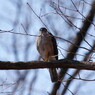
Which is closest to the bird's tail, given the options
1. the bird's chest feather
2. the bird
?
the bird

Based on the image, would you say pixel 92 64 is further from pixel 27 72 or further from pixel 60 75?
pixel 27 72

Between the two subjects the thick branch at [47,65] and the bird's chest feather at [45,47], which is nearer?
the thick branch at [47,65]

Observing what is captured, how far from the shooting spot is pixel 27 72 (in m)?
7.03

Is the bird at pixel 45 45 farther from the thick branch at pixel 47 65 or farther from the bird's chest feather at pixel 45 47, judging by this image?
the thick branch at pixel 47 65

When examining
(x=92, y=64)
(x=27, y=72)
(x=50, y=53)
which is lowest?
(x=27, y=72)

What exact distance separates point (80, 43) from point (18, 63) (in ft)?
5.07

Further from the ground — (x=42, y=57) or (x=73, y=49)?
(x=73, y=49)

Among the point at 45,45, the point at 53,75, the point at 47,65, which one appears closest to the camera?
the point at 47,65

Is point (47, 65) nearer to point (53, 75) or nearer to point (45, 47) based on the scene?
point (53, 75)

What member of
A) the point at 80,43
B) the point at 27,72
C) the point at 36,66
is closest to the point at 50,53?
the point at 27,72

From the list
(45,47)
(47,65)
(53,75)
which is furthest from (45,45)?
(47,65)

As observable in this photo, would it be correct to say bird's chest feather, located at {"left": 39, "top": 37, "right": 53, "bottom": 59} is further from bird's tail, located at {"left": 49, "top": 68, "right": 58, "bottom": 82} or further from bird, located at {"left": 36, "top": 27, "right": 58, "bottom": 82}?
bird's tail, located at {"left": 49, "top": 68, "right": 58, "bottom": 82}

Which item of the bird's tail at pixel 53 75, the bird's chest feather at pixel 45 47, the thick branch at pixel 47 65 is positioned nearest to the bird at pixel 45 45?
the bird's chest feather at pixel 45 47

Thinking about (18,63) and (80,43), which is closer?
(18,63)
